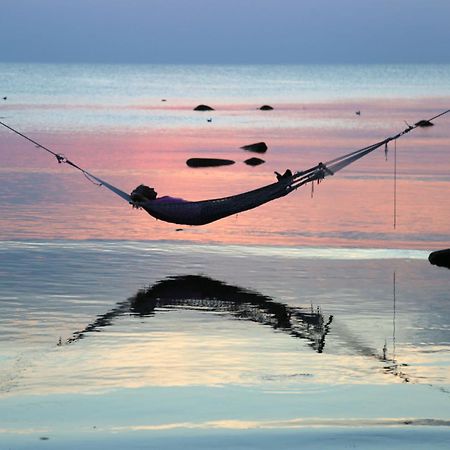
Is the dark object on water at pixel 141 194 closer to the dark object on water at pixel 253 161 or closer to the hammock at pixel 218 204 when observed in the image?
the hammock at pixel 218 204

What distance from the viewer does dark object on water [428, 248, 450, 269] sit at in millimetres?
14062

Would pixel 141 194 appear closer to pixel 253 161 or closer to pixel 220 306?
pixel 220 306

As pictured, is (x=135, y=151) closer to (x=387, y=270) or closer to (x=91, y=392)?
(x=387, y=270)

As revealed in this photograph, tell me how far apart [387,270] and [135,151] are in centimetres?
2108

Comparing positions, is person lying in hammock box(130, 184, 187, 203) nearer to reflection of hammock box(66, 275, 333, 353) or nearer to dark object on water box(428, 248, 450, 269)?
reflection of hammock box(66, 275, 333, 353)

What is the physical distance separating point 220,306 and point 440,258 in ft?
11.4

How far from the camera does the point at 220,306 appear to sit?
1186 cm

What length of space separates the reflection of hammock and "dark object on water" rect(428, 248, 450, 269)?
2.77 metres

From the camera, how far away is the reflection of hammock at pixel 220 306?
10812mm

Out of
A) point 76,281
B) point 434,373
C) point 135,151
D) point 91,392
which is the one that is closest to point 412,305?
point 434,373

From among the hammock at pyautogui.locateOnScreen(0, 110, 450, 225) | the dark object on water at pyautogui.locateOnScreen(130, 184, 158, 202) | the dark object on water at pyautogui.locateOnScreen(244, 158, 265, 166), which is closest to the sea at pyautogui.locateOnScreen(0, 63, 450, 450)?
the hammock at pyautogui.locateOnScreen(0, 110, 450, 225)

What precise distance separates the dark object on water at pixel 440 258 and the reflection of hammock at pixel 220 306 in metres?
2.77

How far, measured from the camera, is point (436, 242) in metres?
16.2

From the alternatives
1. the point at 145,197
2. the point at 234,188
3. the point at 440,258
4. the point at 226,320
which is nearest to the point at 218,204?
the point at 145,197
